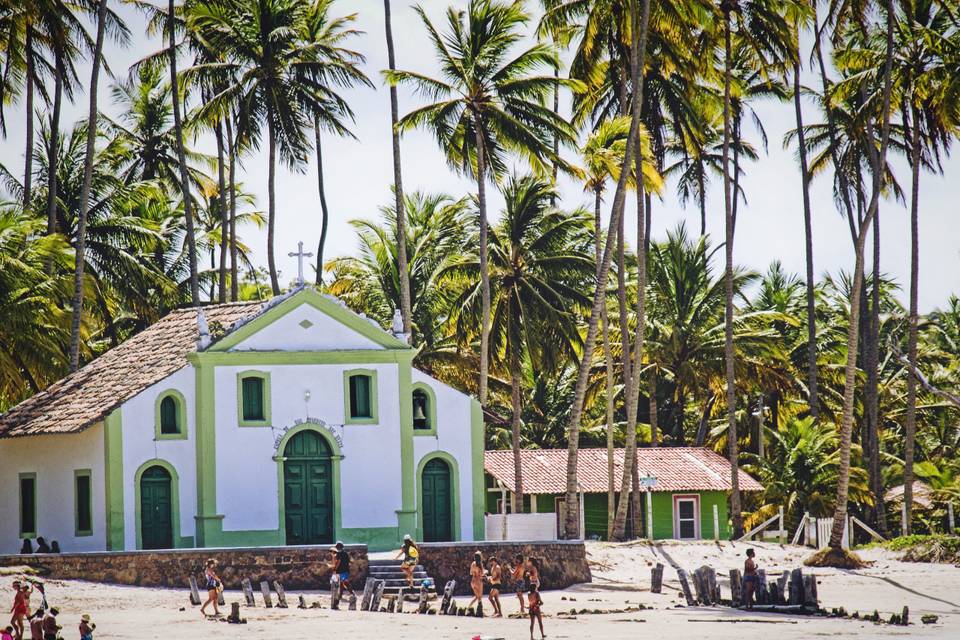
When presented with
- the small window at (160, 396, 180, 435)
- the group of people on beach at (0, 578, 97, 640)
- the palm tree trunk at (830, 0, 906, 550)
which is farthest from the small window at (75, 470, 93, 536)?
the palm tree trunk at (830, 0, 906, 550)

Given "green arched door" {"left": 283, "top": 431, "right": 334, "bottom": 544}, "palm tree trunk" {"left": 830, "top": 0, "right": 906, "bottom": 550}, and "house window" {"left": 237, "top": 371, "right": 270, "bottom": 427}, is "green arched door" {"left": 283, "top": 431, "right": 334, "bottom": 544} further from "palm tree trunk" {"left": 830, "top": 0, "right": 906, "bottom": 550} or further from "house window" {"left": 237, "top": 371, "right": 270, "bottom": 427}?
"palm tree trunk" {"left": 830, "top": 0, "right": 906, "bottom": 550}

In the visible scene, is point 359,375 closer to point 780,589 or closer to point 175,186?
point 780,589

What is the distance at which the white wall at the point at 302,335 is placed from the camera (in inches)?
1516

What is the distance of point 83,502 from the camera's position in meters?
38.3

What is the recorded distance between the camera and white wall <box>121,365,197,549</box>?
37250mm

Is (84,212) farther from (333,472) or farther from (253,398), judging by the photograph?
(333,472)

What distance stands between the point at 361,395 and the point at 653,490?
15538 millimetres

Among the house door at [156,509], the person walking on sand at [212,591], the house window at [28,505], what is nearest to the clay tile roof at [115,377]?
the house window at [28,505]

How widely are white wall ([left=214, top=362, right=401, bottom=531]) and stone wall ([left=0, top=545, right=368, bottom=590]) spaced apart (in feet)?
10.4

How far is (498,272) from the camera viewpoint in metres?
49.3

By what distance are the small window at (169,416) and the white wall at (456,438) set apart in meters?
5.64

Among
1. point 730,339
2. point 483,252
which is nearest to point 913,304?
point 730,339

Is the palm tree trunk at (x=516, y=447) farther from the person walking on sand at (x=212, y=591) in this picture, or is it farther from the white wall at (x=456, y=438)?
the person walking on sand at (x=212, y=591)

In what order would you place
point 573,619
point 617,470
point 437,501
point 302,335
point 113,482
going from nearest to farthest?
point 573,619 < point 113,482 < point 302,335 < point 437,501 < point 617,470
